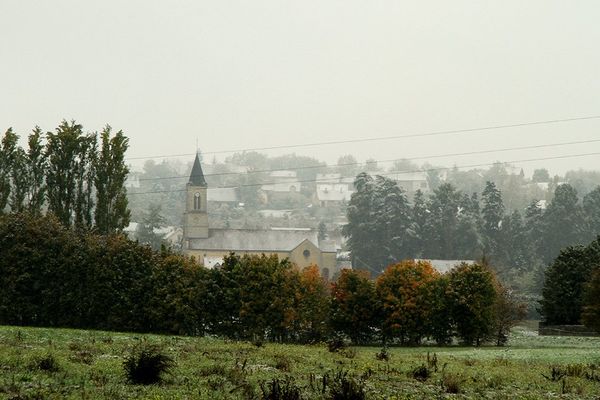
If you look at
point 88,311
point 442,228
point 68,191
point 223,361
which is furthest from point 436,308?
point 442,228

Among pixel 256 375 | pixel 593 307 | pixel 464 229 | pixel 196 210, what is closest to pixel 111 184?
pixel 593 307

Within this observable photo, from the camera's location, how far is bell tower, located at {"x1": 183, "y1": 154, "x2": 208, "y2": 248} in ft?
451

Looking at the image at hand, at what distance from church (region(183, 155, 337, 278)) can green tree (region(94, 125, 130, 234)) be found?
79.0 metres

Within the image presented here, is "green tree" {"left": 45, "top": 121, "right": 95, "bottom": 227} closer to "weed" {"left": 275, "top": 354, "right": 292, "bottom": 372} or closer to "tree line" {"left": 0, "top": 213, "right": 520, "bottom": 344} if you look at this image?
"tree line" {"left": 0, "top": 213, "right": 520, "bottom": 344}

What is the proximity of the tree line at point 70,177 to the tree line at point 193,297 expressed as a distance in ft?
19.9

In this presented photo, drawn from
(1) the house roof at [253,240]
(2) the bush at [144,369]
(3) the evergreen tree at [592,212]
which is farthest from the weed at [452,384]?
(1) the house roof at [253,240]

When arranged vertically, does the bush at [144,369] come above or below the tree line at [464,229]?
below

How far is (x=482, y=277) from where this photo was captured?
5241 centimetres

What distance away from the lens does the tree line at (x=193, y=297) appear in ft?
151

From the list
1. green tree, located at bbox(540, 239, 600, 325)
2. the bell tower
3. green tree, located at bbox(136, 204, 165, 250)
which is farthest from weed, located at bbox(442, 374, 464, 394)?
green tree, located at bbox(136, 204, 165, 250)

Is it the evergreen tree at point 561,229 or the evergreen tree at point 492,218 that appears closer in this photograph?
the evergreen tree at point 561,229

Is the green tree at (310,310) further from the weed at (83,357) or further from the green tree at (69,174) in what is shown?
the weed at (83,357)

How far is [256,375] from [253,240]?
393ft

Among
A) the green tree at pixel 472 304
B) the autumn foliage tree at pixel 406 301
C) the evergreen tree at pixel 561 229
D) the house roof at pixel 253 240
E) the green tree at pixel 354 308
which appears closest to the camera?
the autumn foliage tree at pixel 406 301
